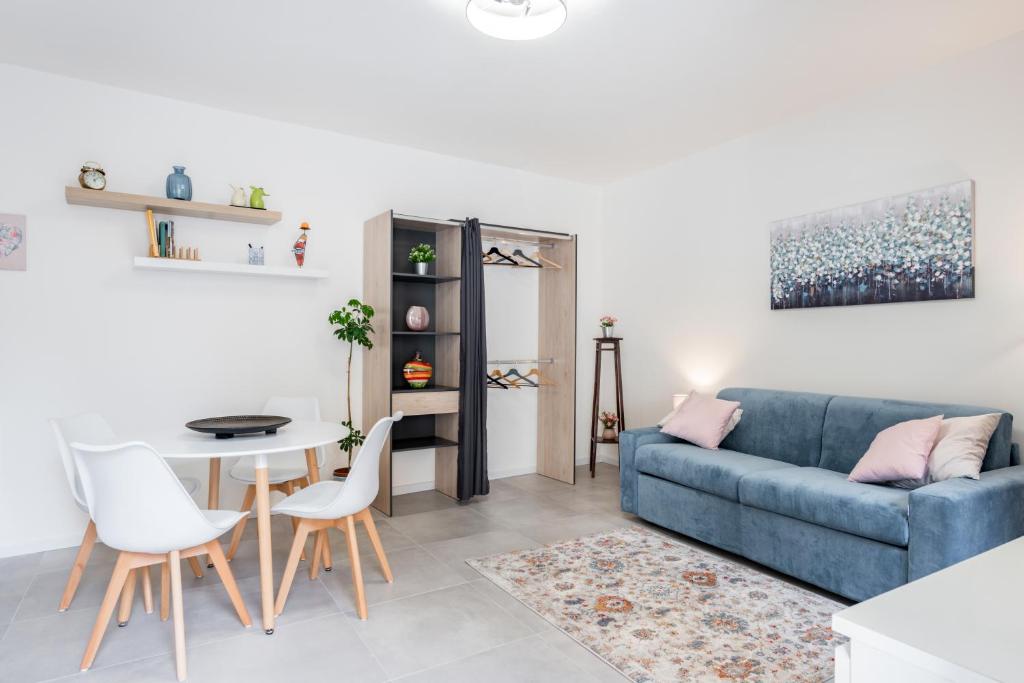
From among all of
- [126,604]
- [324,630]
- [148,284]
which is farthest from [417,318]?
[126,604]

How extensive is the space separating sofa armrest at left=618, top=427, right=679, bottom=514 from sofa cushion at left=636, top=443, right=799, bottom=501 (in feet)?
0.20

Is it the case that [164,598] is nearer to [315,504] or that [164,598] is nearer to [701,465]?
[315,504]

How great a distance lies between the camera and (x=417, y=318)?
4340 mm

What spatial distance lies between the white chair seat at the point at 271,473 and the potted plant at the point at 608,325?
2.96m

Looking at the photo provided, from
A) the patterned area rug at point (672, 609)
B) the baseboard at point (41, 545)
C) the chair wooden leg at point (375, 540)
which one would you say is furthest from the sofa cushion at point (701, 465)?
the baseboard at point (41, 545)

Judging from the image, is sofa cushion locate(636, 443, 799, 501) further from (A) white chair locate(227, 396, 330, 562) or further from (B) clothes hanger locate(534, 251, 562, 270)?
(A) white chair locate(227, 396, 330, 562)

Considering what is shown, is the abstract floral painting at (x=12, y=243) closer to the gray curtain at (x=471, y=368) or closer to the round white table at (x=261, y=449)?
the round white table at (x=261, y=449)

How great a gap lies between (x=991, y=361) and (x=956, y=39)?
5.49ft

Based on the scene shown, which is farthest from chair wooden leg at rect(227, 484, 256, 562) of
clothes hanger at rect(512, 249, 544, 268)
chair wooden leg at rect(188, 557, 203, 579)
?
clothes hanger at rect(512, 249, 544, 268)

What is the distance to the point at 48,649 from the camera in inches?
91.4

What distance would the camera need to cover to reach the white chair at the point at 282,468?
3.26 m

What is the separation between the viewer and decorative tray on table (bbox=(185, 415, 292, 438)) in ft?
8.87

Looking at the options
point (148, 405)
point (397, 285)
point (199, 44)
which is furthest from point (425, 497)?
point (199, 44)

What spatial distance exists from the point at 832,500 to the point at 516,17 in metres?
2.62
